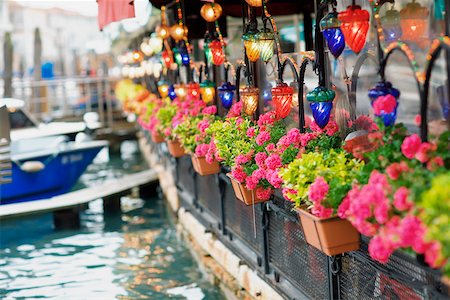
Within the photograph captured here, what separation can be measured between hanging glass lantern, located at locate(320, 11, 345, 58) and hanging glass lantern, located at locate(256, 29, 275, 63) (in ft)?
Answer: 5.64

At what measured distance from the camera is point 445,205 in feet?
11.3

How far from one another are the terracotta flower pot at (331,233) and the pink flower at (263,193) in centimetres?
175

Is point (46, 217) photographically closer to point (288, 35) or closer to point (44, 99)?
point (288, 35)

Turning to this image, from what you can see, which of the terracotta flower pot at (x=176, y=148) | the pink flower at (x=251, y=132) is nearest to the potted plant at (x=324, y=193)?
the pink flower at (x=251, y=132)

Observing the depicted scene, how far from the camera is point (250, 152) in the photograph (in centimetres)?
711

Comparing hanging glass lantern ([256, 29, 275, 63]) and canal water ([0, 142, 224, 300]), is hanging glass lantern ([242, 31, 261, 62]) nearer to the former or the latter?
hanging glass lantern ([256, 29, 275, 63])

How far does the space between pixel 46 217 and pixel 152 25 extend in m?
5.91

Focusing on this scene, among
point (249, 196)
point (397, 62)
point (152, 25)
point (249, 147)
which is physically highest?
point (152, 25)

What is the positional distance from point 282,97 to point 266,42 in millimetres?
635

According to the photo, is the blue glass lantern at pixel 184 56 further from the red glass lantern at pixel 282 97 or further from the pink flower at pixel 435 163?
the pink flower at pixel 435 163

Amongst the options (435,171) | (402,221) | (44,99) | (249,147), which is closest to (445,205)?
(402,221)

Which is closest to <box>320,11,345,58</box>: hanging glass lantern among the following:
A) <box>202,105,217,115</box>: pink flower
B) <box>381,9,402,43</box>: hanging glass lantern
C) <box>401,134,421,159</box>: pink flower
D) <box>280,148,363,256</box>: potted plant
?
<box>381,9,402,43</box>: hanging glass lantern

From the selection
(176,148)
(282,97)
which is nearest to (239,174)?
(282,97)

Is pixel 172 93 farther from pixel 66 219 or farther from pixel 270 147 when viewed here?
pixel 270 147
